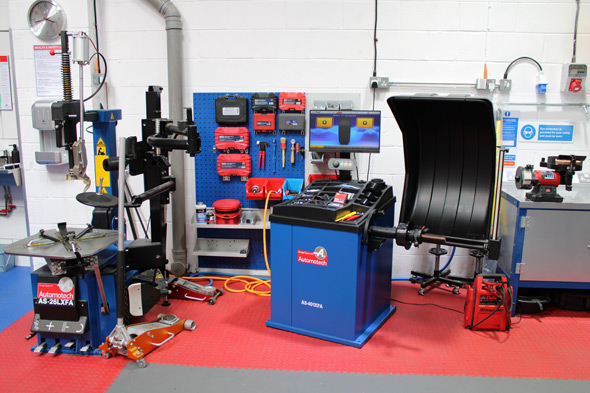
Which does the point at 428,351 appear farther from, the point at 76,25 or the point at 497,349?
the point at 76,25

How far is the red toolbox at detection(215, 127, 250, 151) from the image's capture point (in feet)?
12.0

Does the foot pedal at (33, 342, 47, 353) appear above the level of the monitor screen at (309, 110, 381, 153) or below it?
below

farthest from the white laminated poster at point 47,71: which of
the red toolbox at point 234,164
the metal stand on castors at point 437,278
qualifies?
the metal stand on castors at point 437,278

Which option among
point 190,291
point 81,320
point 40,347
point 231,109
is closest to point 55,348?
point 40,347

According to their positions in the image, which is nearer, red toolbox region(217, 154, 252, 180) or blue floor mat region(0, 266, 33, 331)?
blue floor mat region(0, 266, 33, 331)

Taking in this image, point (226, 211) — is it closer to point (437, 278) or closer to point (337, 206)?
point (337, 206)

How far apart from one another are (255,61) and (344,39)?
714 mm

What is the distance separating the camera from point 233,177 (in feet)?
12.5

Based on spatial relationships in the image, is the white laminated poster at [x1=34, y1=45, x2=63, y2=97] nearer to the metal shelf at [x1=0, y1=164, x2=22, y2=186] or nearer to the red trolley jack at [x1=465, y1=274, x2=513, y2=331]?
the metal shelf at [x1=0, y1=164, x2=22, y2=186]

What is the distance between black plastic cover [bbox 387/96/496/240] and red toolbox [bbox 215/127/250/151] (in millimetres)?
1339

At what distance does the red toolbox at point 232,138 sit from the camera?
144 inches

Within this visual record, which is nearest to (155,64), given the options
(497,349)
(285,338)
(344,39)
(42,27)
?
(42,27)

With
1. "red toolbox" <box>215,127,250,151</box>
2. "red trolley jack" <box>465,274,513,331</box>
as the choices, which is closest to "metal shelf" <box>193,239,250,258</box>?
"red toolbox" <box>215,127,250,151</box>

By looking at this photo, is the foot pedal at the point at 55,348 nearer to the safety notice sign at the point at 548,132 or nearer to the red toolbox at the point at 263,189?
the red toolbox at the point at 263,189
